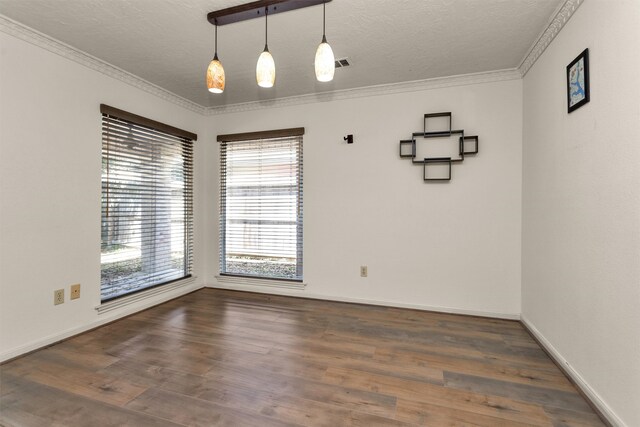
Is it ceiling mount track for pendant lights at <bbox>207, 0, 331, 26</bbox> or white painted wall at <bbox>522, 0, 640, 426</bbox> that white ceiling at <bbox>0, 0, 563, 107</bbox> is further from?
white painted wall at <bbox>522, 0, 640, 426</bbox>

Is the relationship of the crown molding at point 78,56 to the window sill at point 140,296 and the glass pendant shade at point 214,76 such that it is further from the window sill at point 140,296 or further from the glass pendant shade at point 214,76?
the window sill at point 140,296

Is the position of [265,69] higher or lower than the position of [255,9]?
lower

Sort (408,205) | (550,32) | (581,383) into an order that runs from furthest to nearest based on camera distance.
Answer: (408,205) < (550,32) < (581,383)

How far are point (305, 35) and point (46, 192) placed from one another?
7.95 ft

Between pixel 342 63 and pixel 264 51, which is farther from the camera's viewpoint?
pixel 342 63

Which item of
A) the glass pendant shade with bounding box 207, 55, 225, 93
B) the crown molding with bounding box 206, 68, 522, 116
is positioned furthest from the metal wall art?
the glass pendant shade with bounding box 207, 55, 225, 93

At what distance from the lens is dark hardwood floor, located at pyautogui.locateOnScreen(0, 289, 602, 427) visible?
1.70 meters

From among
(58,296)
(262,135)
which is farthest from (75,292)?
(262,135)

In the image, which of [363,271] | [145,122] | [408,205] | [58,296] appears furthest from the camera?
[363,271]

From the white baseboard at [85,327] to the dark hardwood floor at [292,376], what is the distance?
0.07 metres

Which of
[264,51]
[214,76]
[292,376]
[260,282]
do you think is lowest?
[292,376]

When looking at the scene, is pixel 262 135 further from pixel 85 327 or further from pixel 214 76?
pixel 85 327

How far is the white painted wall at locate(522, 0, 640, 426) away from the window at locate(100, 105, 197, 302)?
3757 mm

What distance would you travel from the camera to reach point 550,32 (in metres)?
2.35
